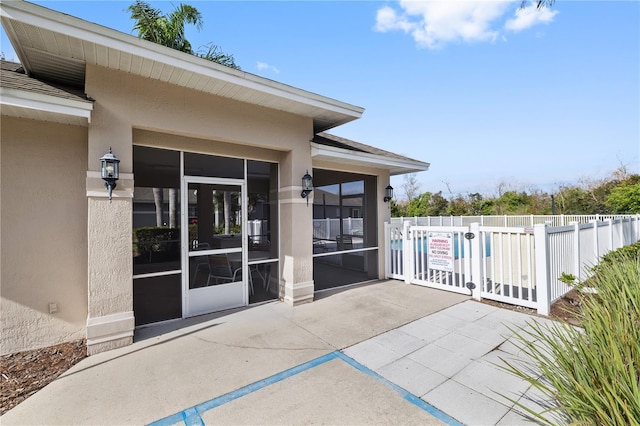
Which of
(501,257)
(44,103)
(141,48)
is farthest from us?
(501,257)

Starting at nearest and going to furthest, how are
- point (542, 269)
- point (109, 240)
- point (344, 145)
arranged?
point (109, 240) → point (542, 269) → point (344, 145)

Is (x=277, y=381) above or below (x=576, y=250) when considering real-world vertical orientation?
below

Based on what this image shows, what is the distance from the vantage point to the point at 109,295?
12.8 feet

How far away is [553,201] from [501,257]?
20351 millimetres

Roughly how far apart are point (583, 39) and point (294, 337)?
31.0 feet

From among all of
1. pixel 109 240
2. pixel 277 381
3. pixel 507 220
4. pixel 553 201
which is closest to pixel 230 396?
pixel 277 381

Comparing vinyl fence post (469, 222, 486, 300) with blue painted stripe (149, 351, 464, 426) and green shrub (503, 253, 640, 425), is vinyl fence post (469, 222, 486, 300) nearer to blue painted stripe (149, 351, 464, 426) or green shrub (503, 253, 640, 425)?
green shrub (503, 253, 640, 425)

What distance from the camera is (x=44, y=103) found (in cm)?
343

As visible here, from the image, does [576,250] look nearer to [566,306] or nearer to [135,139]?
[566,306]

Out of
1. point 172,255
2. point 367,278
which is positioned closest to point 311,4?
point 172,255

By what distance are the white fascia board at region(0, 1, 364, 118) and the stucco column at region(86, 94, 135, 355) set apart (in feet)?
2.67

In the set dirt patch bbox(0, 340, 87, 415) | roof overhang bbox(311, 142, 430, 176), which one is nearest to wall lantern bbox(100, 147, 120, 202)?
dirt patch bbox(0, 340, 87, 415)

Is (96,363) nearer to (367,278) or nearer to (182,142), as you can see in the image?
(182,142)

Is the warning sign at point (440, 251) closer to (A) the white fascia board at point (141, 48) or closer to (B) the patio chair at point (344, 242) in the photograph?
(B) the patio chair at point (344, 242)
